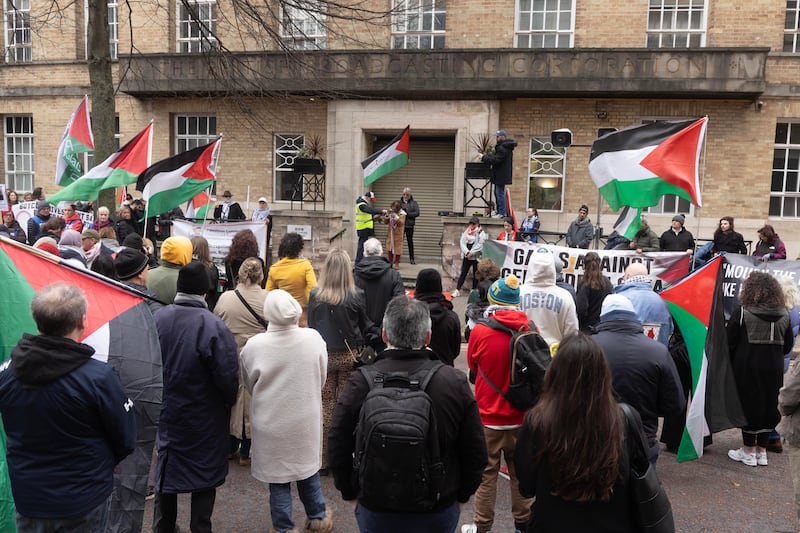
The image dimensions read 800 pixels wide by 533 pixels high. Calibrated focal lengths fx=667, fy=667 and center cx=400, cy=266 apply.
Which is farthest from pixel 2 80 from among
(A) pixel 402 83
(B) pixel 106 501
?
(B) pixel 106 501

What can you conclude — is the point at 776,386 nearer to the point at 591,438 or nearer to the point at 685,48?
the point at 591,438

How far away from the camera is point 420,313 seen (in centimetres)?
316

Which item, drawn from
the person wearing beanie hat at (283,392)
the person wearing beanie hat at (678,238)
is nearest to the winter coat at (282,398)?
the person wearing beanie hat at (283,392)

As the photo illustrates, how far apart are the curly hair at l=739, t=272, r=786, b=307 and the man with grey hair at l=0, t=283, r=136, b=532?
5006mm

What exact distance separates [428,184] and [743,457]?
13.8 meters

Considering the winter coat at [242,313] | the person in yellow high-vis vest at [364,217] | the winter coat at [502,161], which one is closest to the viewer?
the winter coat at [242,313]

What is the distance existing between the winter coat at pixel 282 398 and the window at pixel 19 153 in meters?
20.7

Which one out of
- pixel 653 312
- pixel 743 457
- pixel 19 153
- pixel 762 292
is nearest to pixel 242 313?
pixel 653 312

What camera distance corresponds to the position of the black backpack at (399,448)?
110 inches

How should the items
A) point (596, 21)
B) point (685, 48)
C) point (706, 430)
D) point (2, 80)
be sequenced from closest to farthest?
point (706, 430) < point (685, 48) < point (596, 21) < point (2, 80)

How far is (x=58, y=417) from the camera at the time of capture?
117 inches

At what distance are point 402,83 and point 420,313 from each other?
14642mm

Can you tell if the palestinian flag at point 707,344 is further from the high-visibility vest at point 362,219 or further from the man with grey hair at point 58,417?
the high-visibility vest at point 362,219

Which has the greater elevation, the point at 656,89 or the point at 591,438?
the point at 656,89
